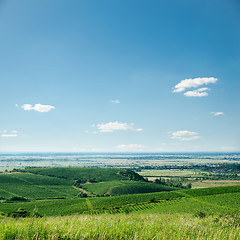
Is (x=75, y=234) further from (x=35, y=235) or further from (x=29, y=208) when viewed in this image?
(x=29, y=208)

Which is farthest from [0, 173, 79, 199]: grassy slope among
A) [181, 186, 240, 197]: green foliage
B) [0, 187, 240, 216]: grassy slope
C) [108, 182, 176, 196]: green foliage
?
[181, 186, 240, 197]: green foliage

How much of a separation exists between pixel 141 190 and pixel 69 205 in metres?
72.7

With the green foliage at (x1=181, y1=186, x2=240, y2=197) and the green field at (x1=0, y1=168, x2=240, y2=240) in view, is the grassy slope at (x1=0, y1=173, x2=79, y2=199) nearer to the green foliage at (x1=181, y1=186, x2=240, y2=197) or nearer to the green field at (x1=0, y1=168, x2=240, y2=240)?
the green field at (x1=0, y1=168, x2=240, y2=240)

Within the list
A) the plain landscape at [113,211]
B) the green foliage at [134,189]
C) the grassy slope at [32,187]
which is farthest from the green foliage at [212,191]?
the grassy slope at [32,187]

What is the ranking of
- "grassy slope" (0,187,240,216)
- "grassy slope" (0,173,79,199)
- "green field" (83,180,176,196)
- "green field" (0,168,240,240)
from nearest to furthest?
1. "green field" (0,168,240,240)
2. "grassy slope" (0,187,240,216)
3. "grassy slope" (0,173,79,199)
4. "green field" (83,180,176,196)

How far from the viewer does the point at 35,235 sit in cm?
440

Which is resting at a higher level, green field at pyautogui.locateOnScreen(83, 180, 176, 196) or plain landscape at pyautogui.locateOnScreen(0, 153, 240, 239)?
plain landscape at pyautogui.locateOnScreen(0, 153, 240, 239)

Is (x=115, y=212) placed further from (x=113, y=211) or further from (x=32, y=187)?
(x=32, y=187)

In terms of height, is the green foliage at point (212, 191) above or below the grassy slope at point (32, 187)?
above

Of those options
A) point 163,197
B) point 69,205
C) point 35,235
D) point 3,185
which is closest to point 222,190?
point 163,197

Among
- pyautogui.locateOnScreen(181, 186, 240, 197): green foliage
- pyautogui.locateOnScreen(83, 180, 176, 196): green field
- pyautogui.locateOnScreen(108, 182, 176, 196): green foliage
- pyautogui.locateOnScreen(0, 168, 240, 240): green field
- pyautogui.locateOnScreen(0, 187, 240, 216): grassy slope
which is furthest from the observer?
pyautogui.locateOnScreen(83, 180, 176, 196): green field

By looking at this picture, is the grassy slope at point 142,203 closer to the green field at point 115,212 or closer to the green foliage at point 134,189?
the green field at point 115,212

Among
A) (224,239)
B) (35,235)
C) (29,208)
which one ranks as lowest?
(29,208)

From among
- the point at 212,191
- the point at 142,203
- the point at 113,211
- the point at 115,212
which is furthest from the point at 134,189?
the point at 115,212
